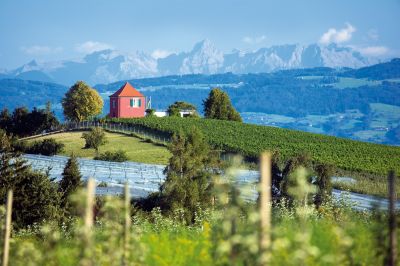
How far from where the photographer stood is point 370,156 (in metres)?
65.7

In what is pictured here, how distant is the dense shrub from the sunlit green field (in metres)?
1.32

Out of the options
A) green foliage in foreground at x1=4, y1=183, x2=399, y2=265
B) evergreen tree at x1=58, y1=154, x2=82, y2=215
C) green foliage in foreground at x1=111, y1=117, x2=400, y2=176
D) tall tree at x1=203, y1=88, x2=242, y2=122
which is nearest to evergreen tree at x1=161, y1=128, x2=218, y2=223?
evergreen tree at x1=58, y1=154, x2=82, y2=215

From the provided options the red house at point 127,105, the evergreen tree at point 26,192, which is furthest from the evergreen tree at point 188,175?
the red house at point 127,105

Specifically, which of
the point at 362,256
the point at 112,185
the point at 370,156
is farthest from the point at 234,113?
the point at 362,256

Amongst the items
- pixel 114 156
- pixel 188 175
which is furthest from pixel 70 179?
pixel 114 156

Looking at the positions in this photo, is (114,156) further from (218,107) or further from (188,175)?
(218,107)

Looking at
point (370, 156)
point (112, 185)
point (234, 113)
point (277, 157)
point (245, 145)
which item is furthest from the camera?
point (234, 113)

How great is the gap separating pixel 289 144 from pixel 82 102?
3022cm

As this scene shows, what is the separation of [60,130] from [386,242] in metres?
77.1

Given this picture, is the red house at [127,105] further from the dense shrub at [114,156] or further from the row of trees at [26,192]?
the row of trees at [26,192]

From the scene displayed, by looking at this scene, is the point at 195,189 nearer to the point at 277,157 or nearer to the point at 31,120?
the point at 277,157

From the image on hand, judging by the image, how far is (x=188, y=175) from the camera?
1227 inches

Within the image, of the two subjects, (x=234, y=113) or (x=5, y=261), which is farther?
(x=234, y=113)

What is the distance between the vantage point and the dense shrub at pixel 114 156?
57438mm
